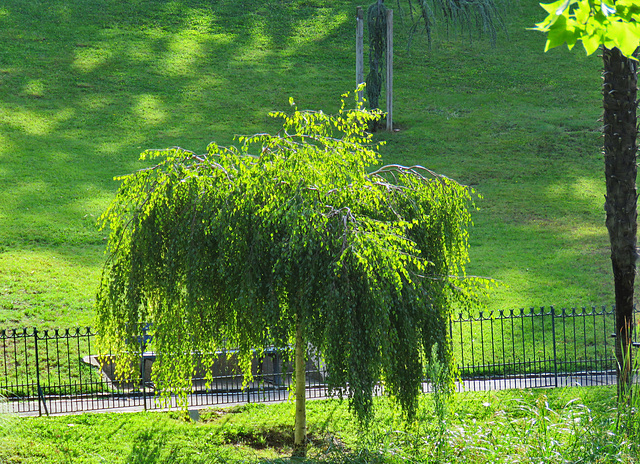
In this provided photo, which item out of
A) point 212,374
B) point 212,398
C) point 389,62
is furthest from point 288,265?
point 389,62

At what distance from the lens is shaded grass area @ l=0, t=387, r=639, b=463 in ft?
22.7

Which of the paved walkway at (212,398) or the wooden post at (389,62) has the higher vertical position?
the wooden post at (389,62)

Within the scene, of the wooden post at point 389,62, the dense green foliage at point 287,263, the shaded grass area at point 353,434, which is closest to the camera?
the shaded grass area at point 353,434

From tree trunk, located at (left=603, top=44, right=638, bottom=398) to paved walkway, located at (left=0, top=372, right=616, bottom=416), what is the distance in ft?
7.56

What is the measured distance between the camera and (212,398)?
37.2ft

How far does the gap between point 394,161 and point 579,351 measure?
13806 millimetres

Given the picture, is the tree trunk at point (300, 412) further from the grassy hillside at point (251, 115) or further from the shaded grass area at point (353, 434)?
the grassy hillside at point (251, 115)

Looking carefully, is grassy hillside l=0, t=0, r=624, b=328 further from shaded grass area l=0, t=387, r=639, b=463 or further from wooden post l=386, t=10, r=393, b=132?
shaded grass area l=0, t=387, r=639, b=463

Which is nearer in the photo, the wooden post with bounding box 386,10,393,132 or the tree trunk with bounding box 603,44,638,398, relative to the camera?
the tree trunk with bounding box 603,44,638,398

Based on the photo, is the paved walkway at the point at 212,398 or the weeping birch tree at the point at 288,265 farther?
the paved walkway at the point at 212,398

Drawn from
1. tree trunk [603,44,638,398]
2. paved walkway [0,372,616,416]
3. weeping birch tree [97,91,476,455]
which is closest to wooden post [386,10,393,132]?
paved walkway [0,372,616,416]

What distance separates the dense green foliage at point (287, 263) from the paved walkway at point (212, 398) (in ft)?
9.23

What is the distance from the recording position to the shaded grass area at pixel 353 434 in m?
6.92

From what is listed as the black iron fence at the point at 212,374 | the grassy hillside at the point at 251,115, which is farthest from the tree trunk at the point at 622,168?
the grassy hillside at the point at 251,115
